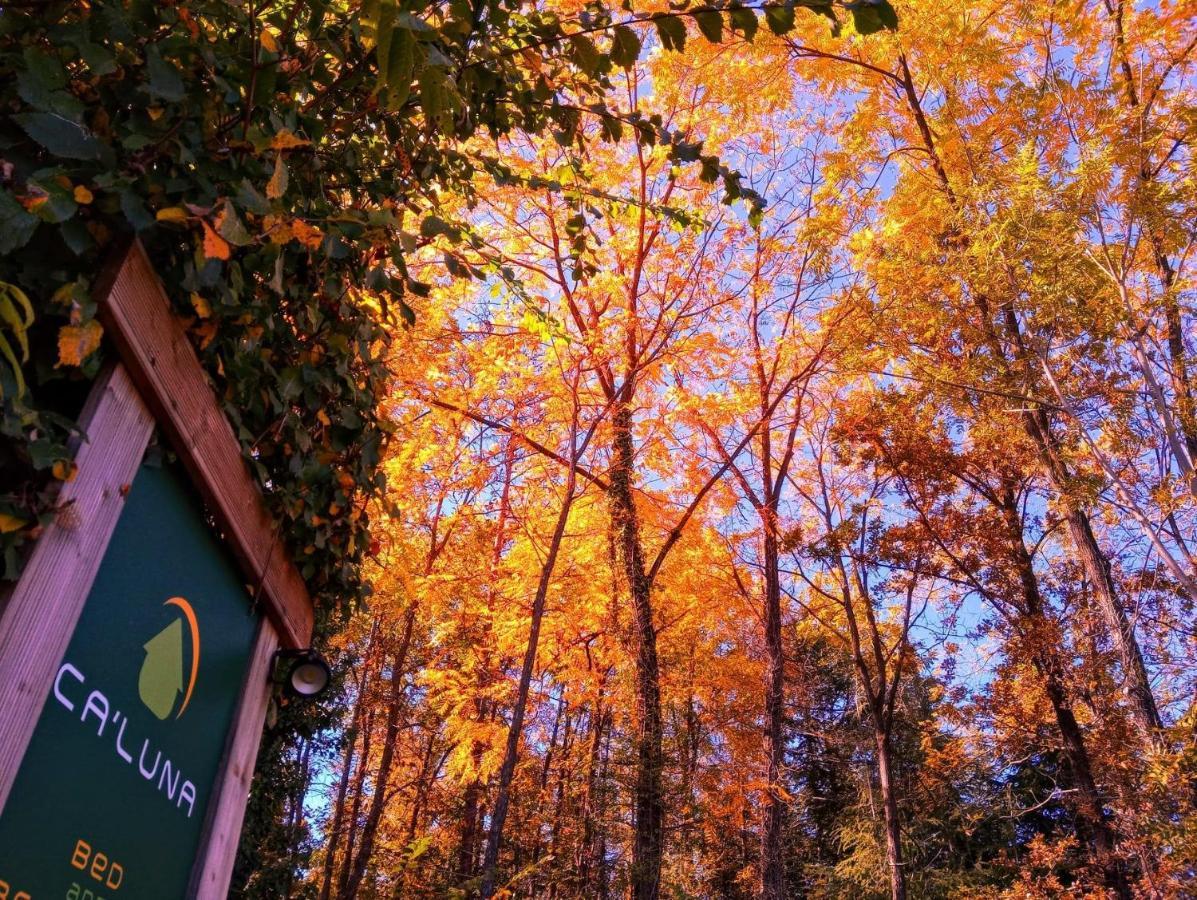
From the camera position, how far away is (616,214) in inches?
126

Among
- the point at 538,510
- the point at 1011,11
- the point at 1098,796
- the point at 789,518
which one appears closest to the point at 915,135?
the point at 1011,11

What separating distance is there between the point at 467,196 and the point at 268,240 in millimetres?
1479

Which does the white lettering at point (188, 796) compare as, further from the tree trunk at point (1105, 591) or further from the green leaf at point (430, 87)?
the tree trunk at point (1105, 591)

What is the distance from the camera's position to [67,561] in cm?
128

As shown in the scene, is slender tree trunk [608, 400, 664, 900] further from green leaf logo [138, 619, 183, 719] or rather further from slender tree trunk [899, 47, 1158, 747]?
green leaf logo [138, 619, 183, 719]

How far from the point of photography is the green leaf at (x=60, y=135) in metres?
1.21

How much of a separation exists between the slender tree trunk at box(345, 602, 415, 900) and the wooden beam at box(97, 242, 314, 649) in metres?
7.91

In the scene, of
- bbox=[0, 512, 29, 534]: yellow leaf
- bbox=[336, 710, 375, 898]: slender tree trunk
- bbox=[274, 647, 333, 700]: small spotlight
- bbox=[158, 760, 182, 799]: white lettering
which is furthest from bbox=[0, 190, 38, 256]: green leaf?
bbox=[336, 710, 375, 898]: slender tree trunk

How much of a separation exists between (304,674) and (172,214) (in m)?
1.31

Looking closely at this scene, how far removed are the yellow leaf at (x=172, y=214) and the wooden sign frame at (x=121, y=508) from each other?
0.08 m

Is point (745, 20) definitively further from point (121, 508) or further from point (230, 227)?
point (121, 508)

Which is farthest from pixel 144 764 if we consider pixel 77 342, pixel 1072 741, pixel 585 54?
pixel 1072 741

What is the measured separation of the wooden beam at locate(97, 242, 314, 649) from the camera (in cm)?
138

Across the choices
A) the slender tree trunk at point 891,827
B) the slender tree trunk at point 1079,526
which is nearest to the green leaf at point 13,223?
the slender tree trunk at point 1079,526
